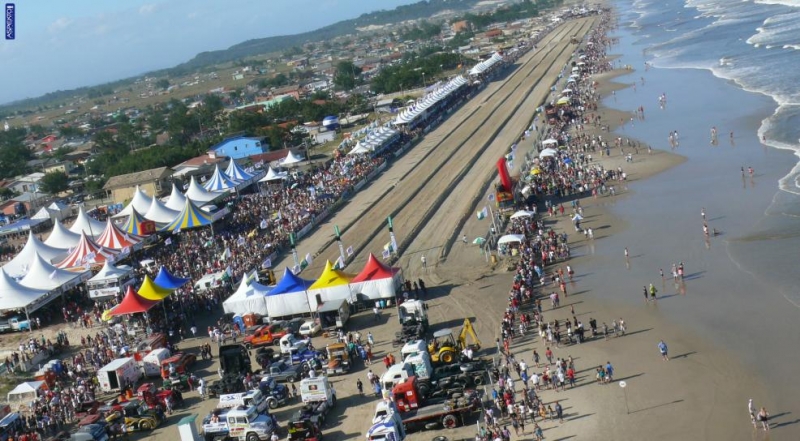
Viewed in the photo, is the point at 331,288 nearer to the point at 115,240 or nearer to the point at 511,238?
the point at 511,238

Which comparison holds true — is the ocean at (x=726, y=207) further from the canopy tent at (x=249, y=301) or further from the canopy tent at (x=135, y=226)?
the canopy tent at (x=135, y=226)

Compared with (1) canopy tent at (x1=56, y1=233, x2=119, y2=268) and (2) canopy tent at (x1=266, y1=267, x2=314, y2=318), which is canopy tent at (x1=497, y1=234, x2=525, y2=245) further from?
(1) canopy tent at (x1=56, y1=233, x2=119, y2=268)

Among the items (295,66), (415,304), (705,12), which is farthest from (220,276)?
(295,66)

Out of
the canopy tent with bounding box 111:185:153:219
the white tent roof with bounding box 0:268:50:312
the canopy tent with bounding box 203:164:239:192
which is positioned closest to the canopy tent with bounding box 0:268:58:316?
the white tent roof with bounding box 0:268:50:312

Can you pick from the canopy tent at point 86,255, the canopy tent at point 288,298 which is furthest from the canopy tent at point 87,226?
the canopy tent at point 288,298

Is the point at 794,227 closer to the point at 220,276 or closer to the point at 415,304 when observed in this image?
the point at 415,304

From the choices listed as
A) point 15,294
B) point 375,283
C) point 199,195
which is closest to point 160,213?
point 199,195
